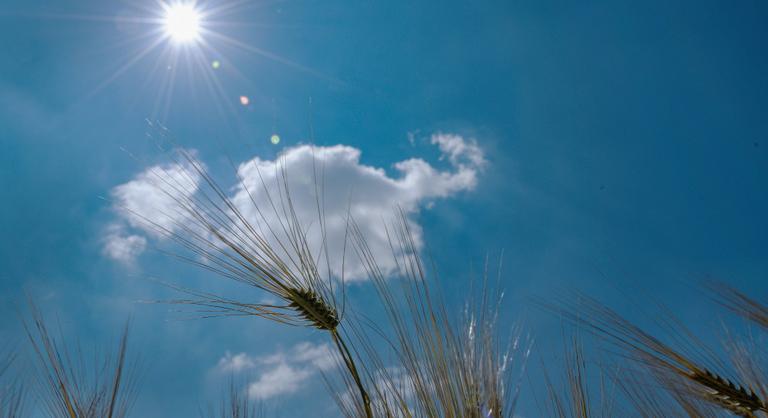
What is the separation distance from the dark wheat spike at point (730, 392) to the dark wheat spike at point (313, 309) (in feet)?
6.07

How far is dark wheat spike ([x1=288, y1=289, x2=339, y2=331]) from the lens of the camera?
195cm

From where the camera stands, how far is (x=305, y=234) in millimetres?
2004

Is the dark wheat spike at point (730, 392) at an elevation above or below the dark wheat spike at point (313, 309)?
below

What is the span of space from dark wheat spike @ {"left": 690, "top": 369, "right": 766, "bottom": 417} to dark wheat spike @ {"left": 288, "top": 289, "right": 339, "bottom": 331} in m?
1.85

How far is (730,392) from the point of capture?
8.75 feet

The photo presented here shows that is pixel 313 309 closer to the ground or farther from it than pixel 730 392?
farther from it

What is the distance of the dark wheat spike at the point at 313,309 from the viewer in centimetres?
A: 195

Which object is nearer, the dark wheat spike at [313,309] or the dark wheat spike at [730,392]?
the dark wheat spike at [313,309]

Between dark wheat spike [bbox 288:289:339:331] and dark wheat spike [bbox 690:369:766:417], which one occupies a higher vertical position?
dark wheat spike [bbox 288:289:339:331]

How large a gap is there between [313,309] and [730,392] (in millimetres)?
2214

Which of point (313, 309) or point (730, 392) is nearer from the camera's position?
point (313, 309)

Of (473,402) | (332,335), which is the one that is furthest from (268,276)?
(473,402)

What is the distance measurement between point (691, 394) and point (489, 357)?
5.17 ft

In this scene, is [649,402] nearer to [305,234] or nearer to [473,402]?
[473,402]
